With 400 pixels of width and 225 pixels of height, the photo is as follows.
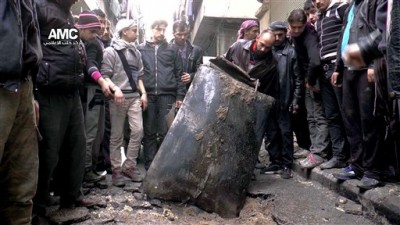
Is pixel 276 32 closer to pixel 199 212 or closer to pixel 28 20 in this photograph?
pixel 199 212

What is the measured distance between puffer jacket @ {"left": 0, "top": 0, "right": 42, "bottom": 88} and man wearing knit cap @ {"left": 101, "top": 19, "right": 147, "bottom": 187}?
1.93m

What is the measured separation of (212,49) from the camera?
1870cm

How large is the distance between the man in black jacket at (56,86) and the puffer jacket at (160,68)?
1766 mm

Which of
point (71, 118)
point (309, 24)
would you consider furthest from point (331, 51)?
point (71, 118)

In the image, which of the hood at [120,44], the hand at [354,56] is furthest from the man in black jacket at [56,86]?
the hand at [354,56]

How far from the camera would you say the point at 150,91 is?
180 inches

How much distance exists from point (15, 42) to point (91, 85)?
1930mm

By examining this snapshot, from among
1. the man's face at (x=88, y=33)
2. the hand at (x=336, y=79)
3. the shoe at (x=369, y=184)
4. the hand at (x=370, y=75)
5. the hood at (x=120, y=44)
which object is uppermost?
the man's face at (x=88, y=33)

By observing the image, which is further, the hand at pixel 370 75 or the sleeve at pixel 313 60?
the sleeve at pixel 313 60

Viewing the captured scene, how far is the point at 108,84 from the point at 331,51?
220 cm

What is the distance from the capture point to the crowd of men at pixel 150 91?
193 centimetres

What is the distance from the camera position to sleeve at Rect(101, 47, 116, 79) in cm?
388

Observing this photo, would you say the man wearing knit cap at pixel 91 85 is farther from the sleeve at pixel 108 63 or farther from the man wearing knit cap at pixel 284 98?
the man wearing knit cap at pixel 284 98

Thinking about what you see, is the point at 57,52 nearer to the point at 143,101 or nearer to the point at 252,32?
the point at 143,101
